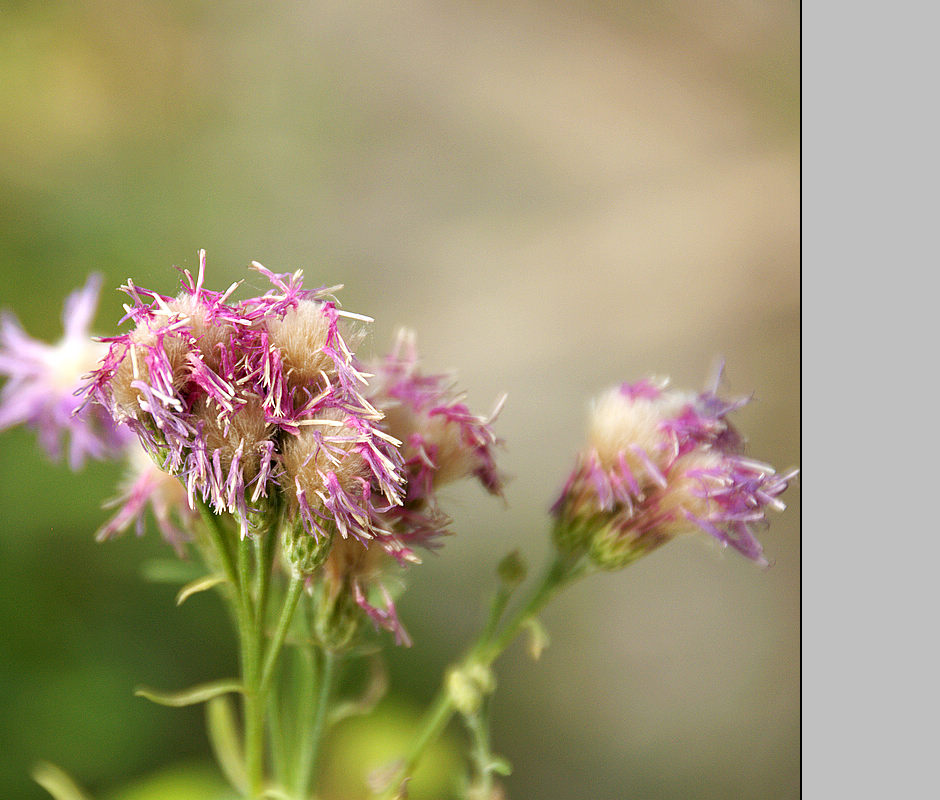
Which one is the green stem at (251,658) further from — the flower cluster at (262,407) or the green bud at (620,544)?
the green bud at (620,544)

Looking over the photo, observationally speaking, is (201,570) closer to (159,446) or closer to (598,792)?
(159,446)

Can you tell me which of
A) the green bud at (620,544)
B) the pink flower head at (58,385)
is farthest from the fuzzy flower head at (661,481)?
the pink flower head at (58,385)

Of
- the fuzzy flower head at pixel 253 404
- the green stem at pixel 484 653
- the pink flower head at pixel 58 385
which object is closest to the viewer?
the fuzzy flower head at pixel 253 404

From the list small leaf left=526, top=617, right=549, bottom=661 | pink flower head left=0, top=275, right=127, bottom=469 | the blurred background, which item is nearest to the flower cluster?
small leaf left=526, top=617, right=549, bottom=661

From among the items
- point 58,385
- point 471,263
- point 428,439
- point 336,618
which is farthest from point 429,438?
point 471,263

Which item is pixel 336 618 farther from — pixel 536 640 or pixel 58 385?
pixel 58 385
